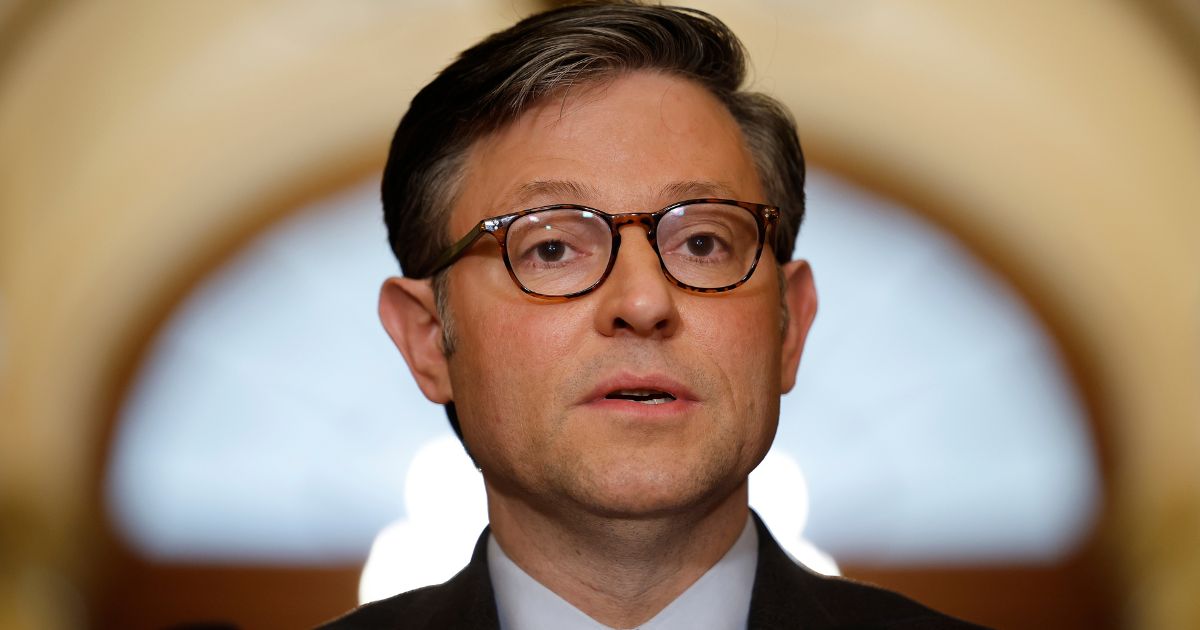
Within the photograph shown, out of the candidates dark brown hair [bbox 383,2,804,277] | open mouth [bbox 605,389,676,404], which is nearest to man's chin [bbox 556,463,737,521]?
open mouth [bbox 605,389,676,404]

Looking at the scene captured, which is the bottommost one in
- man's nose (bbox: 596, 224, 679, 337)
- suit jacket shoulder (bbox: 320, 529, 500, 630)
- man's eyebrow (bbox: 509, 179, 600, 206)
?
suit jacket shoulder (bbox: 320, 529, 500, 630)

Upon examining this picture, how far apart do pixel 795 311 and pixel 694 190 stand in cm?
36

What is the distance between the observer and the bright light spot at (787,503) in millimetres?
4551

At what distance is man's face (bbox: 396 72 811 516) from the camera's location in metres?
1.65

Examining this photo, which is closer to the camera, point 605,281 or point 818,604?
point 605,281

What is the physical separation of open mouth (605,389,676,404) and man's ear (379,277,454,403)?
0.37 metres

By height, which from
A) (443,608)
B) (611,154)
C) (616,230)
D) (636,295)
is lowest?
(443,608)

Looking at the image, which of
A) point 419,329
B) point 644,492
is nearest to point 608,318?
point 644,492

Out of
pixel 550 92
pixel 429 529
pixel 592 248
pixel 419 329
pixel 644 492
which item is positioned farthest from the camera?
pixel 429 529

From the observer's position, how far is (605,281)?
171 cm

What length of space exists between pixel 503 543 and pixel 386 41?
10.3ft

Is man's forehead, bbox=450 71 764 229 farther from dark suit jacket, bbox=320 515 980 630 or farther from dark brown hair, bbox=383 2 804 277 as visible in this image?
dark suit jacket, bbox=320 515 980 630

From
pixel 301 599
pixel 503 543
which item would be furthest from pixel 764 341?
pixel 301 599

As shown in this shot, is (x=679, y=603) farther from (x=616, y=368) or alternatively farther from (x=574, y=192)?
(x=574, y=192)
